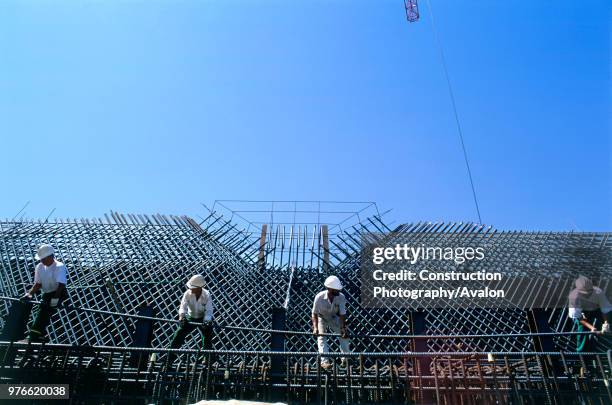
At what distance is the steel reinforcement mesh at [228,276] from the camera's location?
30.8 ft

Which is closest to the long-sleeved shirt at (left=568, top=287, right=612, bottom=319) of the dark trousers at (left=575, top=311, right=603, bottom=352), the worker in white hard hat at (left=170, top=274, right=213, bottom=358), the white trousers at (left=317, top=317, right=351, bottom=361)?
the dark trousers at (left=575, top=311, right=603, bottom=352)

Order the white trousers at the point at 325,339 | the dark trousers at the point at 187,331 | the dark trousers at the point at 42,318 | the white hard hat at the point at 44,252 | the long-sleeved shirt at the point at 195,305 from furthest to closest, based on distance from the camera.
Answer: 1. the long-sleeved shirt at the point at 195,305
2. the dark trousers at the point at 187,331
3. the white trousers at the point at 325,339
4. the white hard hat at the point at 44,252
5. the dark trousers at the point at 42,318

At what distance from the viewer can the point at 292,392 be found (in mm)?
6160

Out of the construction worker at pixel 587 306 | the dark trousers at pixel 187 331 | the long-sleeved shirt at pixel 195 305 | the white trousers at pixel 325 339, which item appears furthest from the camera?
the long-sleeved shirt at pixel 195 305

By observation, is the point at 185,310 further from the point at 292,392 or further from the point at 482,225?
the point at 482,225

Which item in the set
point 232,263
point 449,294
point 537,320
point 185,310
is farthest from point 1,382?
point 449,294

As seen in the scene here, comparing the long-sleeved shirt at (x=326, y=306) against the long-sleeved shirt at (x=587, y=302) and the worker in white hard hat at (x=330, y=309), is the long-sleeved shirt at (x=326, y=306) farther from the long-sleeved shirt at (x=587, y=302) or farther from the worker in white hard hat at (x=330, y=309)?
the long-sleeved shirt at (x=587, y=302)

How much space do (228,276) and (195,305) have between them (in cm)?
517

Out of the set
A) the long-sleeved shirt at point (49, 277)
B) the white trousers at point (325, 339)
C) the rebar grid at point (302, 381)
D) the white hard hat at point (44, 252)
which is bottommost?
the rebar grid at point (302, 381)

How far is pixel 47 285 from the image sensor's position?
19.5 ft

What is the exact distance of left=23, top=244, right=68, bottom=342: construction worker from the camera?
5.77 m

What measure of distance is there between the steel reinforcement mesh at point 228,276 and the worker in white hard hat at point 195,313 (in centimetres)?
271

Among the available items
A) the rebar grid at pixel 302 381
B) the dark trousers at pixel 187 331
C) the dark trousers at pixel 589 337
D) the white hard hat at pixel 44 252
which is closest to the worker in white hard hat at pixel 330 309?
the rebar grid at pixel 302 381

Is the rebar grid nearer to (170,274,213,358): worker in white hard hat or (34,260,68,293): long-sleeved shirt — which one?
(170,274,213,358): worker in white hard hat
